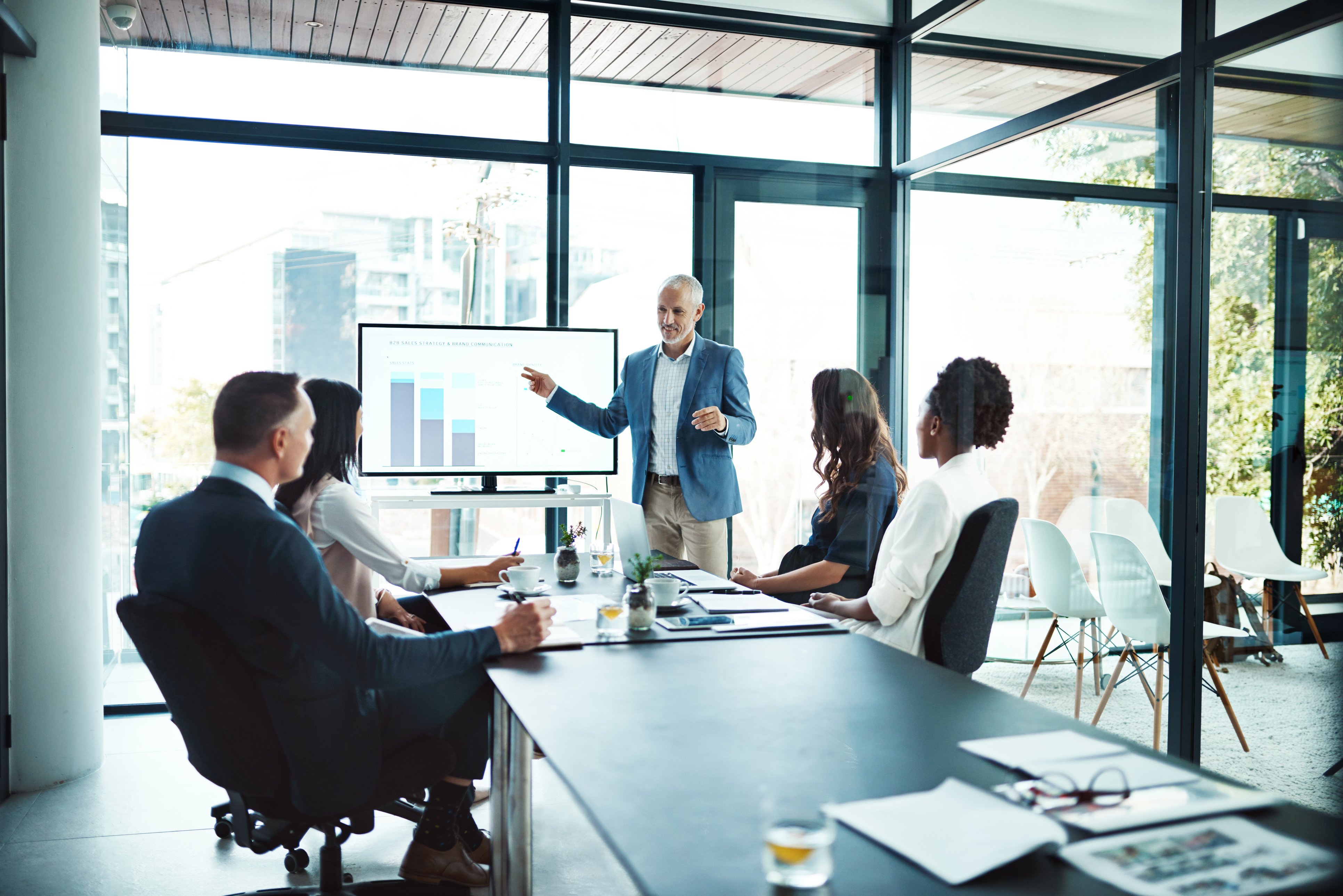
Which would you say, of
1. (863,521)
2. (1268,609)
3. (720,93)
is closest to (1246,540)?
(1268,609)

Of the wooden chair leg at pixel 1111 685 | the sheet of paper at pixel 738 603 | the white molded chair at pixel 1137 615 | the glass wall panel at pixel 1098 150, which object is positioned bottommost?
the wooden chair leg at pixel 1111 685

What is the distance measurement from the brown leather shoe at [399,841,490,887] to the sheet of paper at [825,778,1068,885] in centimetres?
168

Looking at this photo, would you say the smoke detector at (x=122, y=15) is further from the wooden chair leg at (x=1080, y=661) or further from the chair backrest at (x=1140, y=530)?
the wooden chair leg at (x=1080, y=661)

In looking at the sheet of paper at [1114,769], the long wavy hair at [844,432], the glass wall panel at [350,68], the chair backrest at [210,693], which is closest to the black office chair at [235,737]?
the chair backrest at [210,693]

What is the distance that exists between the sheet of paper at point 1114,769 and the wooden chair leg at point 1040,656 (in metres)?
2.59

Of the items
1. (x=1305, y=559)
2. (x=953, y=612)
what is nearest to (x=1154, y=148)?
(x=1305, y=559)

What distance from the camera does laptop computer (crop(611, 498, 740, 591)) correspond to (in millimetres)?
3014

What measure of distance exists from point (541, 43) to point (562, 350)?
4.92 ft

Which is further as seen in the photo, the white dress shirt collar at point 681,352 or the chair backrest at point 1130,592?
the white dress shirt collar at point 681,352

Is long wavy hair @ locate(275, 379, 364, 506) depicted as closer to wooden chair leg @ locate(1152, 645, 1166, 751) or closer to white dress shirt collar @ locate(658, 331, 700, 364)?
white dress shirt collar @ locate(658, 331, 700, 364)

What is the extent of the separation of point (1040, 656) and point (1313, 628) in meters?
1.17

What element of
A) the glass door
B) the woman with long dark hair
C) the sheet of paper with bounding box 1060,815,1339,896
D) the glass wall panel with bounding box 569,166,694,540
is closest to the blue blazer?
the glass wall panel with bounding box 569,166,694,540

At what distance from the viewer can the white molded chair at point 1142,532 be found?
3.41 m

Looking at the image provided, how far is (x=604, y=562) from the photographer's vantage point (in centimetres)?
324
